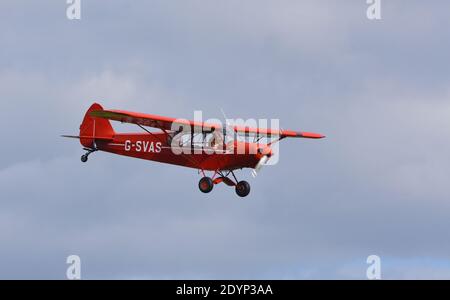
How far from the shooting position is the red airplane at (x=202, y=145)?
49406 mm

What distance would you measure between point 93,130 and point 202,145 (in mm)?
6909

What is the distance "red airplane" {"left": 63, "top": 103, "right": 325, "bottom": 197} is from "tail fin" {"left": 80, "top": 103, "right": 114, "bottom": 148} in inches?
73.0

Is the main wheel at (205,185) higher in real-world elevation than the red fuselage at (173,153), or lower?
lower

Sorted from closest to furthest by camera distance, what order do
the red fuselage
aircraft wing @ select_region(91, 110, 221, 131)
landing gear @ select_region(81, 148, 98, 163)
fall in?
the red fuselage < aircraft wing @ select_region(91, 110, 221, 131) < landing gear @ select_region(81, 148, 98, 163)

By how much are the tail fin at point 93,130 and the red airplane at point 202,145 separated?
1855 mm

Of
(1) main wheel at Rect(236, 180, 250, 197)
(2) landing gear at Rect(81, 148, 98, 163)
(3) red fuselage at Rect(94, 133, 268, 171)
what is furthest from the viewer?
(2) landing gear at Rect(81, 148, 98, 163)

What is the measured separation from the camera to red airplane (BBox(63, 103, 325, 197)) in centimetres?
4941

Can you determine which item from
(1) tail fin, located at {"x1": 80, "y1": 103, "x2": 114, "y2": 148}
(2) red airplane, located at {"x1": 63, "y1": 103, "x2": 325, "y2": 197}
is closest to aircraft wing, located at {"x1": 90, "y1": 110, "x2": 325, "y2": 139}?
(2) red airplane, located at {"x1": 63, "y1": 103, "x2": 325, "y2": 197}

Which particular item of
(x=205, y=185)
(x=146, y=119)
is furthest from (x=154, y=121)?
(x=205, y=185)

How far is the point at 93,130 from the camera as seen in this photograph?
181 feet

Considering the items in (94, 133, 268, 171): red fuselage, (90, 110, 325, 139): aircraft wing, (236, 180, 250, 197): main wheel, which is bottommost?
(236, 180, 250, 197): main wheel

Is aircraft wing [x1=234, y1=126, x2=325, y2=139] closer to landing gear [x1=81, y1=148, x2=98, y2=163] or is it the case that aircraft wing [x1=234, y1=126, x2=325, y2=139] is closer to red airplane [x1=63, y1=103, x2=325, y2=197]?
red airplane [x1=63, y1=103, x2=325, y2=197]

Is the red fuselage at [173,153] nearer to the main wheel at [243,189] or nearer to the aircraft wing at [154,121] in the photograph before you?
the main wheel at [243,189]

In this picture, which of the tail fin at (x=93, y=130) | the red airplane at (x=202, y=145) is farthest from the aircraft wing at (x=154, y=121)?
the tail fin at (x=93, y=130)
